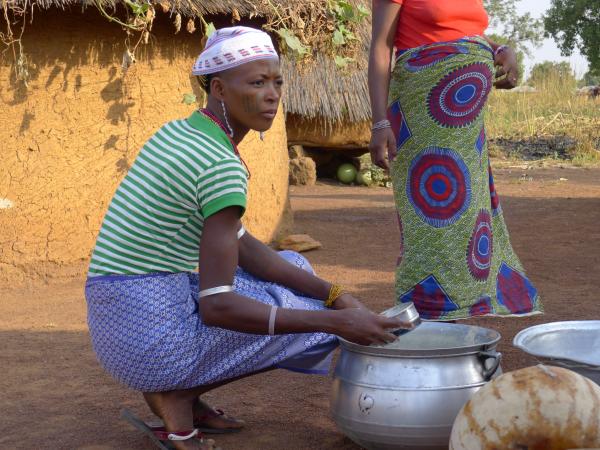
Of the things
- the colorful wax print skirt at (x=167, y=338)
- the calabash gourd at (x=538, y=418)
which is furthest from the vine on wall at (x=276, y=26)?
the calabash gourd at (x=538, y=418)

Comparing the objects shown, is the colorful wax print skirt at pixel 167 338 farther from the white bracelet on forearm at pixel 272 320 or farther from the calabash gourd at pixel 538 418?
the calabash gourd at pixel 538 418

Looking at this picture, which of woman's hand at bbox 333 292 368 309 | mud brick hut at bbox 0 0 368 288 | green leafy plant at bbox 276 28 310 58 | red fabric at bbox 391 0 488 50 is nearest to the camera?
woman's hand at bbox 333 292 368 309

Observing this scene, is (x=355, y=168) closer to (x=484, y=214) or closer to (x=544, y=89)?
(x=484, y=214)

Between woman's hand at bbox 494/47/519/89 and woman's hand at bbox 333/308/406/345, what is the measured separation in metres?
1.41

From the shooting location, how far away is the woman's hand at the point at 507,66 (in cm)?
343

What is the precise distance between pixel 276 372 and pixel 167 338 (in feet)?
3.87

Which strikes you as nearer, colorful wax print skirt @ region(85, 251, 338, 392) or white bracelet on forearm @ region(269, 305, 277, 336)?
white bracelet on forearm @ region(269, 305, 277, 336)

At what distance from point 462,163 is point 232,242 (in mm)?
1136

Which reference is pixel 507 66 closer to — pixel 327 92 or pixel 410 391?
pixel 410 391

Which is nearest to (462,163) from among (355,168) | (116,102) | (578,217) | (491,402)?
(491,402)

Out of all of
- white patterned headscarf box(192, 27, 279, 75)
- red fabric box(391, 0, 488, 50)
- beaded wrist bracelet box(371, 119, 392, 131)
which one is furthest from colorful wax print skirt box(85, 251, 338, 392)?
red fabric box(391, 0, 488, 50)

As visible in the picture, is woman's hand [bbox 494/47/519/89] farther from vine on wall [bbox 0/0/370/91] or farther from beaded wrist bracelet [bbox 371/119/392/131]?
vine on wall [bbox 0/0/370/91]

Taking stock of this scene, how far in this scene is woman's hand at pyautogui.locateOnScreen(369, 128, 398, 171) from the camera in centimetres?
322

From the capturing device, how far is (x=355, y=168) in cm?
1135
